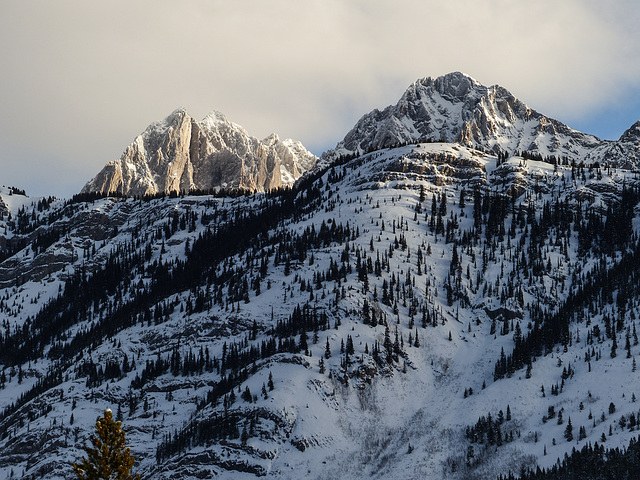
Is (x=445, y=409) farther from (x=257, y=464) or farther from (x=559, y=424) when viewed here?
(x=257, y=464)

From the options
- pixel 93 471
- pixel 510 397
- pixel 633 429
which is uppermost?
pixel 510 397

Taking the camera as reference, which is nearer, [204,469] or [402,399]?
[204,469]

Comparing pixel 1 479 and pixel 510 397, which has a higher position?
pixel 510 397

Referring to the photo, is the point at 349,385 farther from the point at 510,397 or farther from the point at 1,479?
the point at 1,479

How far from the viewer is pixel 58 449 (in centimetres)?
19012

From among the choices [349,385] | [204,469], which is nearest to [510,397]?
[349,385]

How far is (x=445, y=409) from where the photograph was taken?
19525 centimetres

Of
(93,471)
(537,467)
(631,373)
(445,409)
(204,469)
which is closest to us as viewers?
(93,471)

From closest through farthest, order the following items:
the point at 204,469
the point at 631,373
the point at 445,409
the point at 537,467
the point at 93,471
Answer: the point at 93,471 < the point at 537,467 < the point at 204,469 < the point at 631,373 < the point at 445,409

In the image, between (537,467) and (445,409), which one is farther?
(445,409)

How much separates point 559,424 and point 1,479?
142688mm

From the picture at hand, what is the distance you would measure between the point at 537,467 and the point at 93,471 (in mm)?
119920

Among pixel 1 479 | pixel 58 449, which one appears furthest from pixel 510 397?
pixel 1 479

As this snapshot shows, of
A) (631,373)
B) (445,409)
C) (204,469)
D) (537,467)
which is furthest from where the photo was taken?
(445,409)
